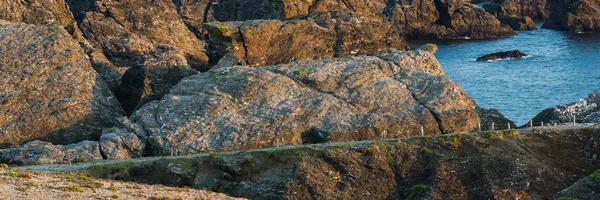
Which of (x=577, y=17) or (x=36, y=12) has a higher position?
(x=36, y=12)

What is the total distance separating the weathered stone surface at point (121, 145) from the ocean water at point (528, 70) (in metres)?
41.1

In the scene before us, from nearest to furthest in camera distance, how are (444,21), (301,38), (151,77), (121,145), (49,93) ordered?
(121,145), (49,93), (151,77), (301,38), (444,21)

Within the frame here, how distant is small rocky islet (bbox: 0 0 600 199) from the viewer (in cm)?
4944

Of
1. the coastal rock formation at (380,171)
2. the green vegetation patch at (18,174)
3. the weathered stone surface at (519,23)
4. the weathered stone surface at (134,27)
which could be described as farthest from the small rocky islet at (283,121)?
the weathered stone surface at (519,23)

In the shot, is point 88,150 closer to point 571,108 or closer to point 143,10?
point 571,108

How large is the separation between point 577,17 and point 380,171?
403ft

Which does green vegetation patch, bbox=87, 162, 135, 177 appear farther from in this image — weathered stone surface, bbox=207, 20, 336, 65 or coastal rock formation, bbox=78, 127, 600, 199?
weathered stone surface, bbox=207, 20, 336, 65

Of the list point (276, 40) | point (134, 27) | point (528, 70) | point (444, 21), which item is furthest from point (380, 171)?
point (444, 21)

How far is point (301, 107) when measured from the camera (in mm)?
55469

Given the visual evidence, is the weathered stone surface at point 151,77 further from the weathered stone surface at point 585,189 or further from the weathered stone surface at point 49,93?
the weathered stone surface at point 585,189

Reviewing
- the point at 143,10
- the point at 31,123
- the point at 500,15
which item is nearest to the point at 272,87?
the point at 31,123

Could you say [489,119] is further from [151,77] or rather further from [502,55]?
[502,55]

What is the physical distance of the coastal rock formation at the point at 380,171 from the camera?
4903 cm

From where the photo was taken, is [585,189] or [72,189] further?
[585,189]
